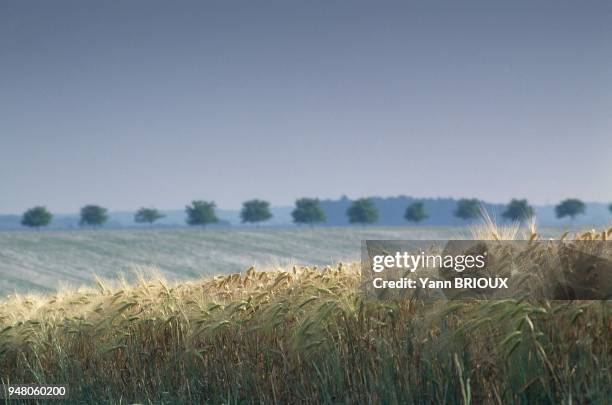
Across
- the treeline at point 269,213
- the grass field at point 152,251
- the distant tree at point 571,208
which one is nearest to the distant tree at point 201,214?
the treeline at point 269,213

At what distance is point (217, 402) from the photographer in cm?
A: 616

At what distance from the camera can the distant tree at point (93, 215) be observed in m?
88.7

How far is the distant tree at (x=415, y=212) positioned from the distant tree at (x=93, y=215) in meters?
35.3

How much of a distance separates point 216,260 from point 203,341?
143 feet

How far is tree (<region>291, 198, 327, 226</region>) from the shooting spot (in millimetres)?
87312

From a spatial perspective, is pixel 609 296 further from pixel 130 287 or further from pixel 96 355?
pixel 130 287

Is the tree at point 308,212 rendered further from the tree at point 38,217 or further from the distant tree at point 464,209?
the tree at point 38,217

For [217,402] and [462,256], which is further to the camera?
[217,402]

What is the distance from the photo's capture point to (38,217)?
81812 mm

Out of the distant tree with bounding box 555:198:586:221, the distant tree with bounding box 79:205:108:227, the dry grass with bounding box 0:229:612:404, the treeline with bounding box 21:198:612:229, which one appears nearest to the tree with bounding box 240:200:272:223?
the treeline with bounding box 21:198:612:229

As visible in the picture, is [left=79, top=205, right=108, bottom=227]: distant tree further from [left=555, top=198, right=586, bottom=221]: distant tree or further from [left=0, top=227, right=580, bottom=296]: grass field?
[left=555, top=198, right=586, bottom=221]: distant tree

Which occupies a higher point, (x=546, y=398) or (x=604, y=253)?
(x=604, y=253)

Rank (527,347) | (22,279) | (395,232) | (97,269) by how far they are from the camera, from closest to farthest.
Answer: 1. (527,347)
2. (22,279)
3. (97,269)
4. (395,232)

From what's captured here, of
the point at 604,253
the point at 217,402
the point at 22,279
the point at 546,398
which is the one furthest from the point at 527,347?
the point at 22,279
